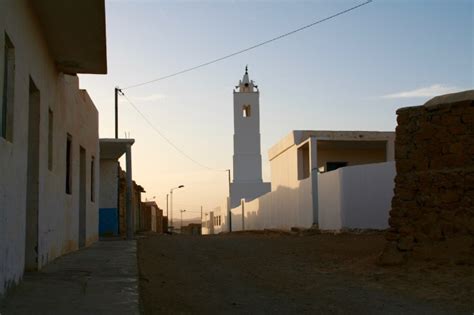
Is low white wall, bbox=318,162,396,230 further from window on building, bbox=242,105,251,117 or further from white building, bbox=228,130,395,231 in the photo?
window on building, bbox=242,105,251,117

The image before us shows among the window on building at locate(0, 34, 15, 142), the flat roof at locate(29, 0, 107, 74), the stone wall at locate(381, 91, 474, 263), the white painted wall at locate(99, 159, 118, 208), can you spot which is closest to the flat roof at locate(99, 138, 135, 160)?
the white painted wall at locate(99, 159, 118, 208)

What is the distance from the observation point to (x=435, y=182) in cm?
914

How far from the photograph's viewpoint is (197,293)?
7.59m

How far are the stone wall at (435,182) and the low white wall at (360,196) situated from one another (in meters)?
6.98

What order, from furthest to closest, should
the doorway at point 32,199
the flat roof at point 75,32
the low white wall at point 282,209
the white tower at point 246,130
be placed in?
the white tower at point 246,130 → the low white wall at point 282,209 → the doorway at point 32,199 → the flat roof at point 75,32

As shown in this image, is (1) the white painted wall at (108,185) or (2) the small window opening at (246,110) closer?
(1) the white painted wall at (108,185)

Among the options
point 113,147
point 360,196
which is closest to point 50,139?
point 360,196

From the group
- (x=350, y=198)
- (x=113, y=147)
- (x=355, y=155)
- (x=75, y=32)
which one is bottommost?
(x=350, y=198)

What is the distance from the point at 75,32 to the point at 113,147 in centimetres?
1327

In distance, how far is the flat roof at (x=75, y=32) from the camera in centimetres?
812

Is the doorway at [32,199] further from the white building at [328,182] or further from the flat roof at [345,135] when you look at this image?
the flat roof at [345,135]

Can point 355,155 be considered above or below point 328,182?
above

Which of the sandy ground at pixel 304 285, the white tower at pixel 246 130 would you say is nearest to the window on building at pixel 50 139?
the sandy ground at pixel 304 285

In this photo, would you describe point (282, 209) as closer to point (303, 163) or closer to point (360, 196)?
point (303, 163)
